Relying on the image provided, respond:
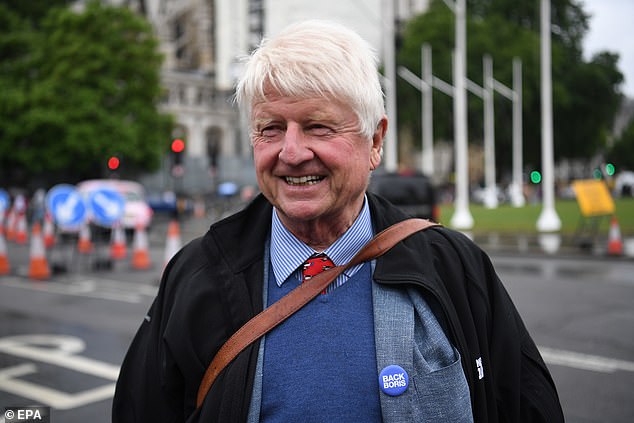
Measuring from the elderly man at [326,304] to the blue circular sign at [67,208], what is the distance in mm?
12261

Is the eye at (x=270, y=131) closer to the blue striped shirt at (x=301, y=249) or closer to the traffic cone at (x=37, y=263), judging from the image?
the blue striped shirt at (x=301, y=249)

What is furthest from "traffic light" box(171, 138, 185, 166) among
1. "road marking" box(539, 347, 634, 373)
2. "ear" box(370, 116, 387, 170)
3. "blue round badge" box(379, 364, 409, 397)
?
"blue round badge" box(379, 364, 409, 397)

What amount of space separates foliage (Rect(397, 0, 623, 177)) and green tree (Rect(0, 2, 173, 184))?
19465mm

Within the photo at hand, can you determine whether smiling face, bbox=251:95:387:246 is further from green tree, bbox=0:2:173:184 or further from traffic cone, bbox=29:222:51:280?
green tree, bbox=0:2:173:184

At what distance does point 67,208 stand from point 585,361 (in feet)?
35.2

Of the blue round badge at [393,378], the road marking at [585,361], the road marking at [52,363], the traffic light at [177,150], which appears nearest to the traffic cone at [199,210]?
the traffic light at [177,150]

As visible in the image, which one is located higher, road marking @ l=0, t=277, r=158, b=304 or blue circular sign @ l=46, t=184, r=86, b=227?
blue circular sign @ l=46, t=184, r=86, b=227

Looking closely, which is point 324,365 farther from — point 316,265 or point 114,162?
point 114,162

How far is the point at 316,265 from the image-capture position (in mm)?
2115

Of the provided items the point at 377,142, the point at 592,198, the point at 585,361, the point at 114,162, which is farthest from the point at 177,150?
the point at 377,142

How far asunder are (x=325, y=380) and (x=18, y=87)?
40.4 m

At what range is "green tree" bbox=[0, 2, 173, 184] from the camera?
3747 centimetres

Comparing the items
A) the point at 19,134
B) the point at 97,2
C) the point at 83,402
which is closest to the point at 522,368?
the point at 83,402

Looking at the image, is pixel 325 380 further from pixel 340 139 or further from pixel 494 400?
pixel 340 139
